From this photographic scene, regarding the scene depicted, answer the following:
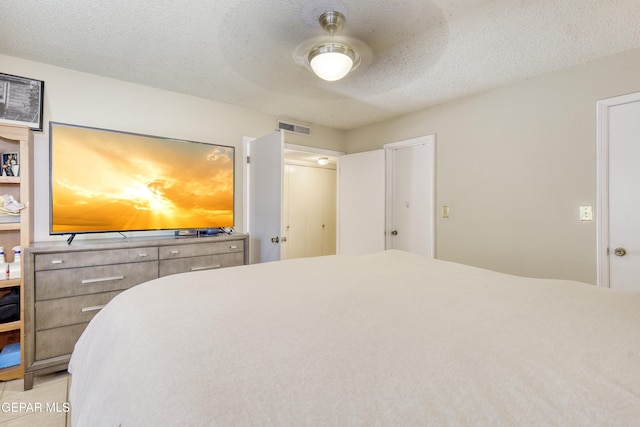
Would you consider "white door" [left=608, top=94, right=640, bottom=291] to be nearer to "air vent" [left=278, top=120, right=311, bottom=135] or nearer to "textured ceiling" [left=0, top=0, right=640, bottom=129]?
"textured ceiling" [left=0, top=0, right=640, bottom=129]

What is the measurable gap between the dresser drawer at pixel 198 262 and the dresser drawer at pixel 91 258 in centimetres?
13

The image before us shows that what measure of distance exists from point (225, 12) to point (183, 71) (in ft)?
3.09

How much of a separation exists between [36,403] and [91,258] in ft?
3.05

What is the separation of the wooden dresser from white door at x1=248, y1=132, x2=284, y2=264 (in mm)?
904

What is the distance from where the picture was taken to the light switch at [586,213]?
87.3 inches

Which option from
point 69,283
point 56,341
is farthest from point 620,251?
point 56,341

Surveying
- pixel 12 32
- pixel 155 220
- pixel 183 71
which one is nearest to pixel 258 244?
pixel 155 220

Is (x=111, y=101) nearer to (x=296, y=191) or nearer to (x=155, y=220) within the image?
(x=155, y=220)

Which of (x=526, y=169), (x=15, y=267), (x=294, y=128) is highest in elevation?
(x=294, y=128)

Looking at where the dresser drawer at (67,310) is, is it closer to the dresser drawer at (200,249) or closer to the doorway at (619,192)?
the dresser drawer at (200,249)

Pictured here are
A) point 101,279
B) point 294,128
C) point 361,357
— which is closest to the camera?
point 361,357

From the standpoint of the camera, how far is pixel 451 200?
3053 mm

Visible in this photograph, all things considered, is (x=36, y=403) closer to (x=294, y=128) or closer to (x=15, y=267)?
(x=15, y=267)

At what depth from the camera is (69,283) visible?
2035mm
